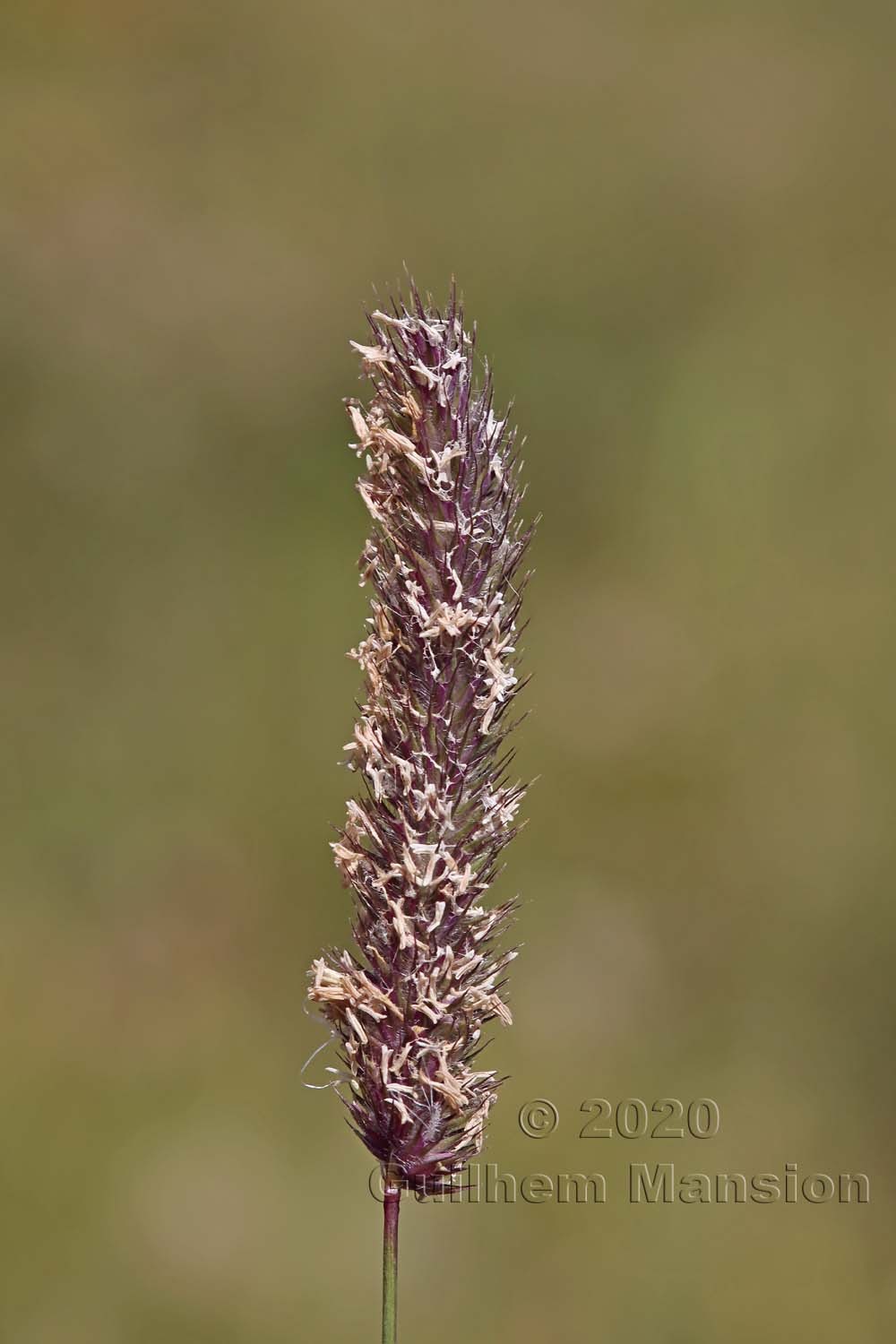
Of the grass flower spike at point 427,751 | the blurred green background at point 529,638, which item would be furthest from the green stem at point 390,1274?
the blurred green background at point 529,638

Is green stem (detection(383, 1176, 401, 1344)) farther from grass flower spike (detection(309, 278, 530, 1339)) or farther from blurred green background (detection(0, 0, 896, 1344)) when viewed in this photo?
blurred green background (detection(0, 0, 896, 1344))

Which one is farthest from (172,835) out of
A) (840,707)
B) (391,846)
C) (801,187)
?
(801,187)

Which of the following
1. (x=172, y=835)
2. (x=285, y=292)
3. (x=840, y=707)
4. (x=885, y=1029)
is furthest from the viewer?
(x=285, y=292)

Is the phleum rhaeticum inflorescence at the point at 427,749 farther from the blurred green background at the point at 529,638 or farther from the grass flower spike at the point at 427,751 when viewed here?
the blurred green background at the point at 529,638

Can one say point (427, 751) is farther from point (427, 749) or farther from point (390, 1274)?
point (390, 1274)

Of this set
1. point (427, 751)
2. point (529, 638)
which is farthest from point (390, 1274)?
point (529, 638)

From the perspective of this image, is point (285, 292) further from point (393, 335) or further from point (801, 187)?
point (393, 335)

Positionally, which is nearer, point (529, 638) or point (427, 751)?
point (427, 751)
